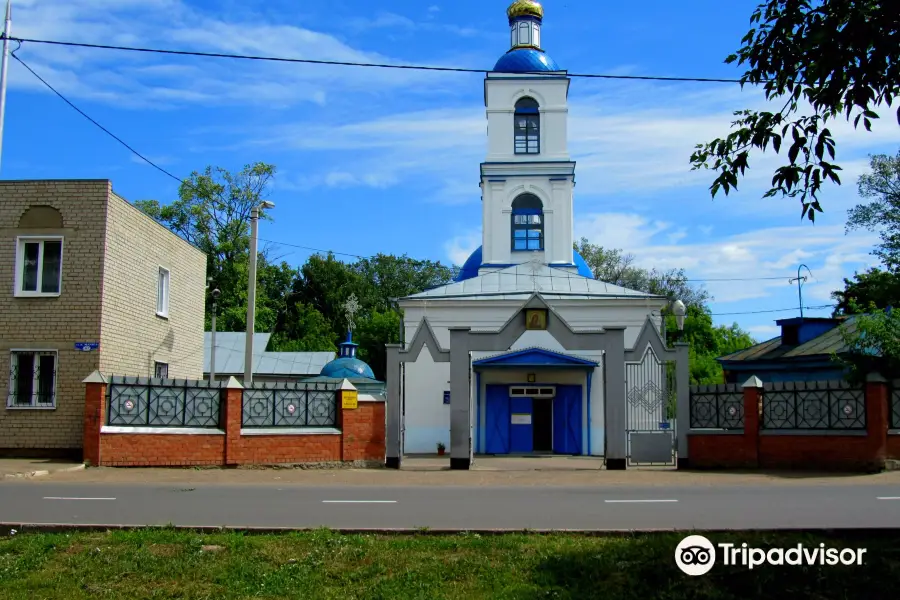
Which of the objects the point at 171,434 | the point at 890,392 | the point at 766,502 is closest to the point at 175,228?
the point at 171,434

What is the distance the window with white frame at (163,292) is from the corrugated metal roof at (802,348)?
61.0 feet

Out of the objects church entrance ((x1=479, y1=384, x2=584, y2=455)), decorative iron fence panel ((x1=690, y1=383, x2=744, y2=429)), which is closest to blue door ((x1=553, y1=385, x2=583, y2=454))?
church entrance ((x1=479, y1=384, x2=584, y2=455))

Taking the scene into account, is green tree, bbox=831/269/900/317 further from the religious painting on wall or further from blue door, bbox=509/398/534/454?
the religious painting on wall

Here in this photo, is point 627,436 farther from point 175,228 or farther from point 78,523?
point 175,228

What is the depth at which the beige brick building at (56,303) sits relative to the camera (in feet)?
67.7

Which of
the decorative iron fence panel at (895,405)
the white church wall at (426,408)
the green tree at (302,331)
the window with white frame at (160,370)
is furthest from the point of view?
the green tree at (302,331)

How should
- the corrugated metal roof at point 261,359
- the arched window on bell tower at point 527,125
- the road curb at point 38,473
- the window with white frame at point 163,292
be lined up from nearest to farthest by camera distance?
the road curb at point 38,473 < the window with white frame at point 163,292 < the arched window on bell tower at point 527,125 < the corrugated metal roof at point 261,359

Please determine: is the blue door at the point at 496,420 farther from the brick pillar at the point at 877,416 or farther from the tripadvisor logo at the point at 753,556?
the tripadvisor logo at the point at 753,556

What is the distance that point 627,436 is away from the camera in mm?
21453

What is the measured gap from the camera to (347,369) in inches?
1454

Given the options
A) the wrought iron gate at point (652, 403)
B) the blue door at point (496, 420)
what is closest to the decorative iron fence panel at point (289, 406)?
the wrought iron gate at point (652, 403)

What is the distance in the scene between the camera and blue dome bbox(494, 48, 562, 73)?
3816 centimetres

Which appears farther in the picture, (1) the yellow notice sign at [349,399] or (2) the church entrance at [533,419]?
(2) the church entrance at [533,419]

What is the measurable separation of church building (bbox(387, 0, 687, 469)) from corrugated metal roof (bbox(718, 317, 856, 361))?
135 inches
